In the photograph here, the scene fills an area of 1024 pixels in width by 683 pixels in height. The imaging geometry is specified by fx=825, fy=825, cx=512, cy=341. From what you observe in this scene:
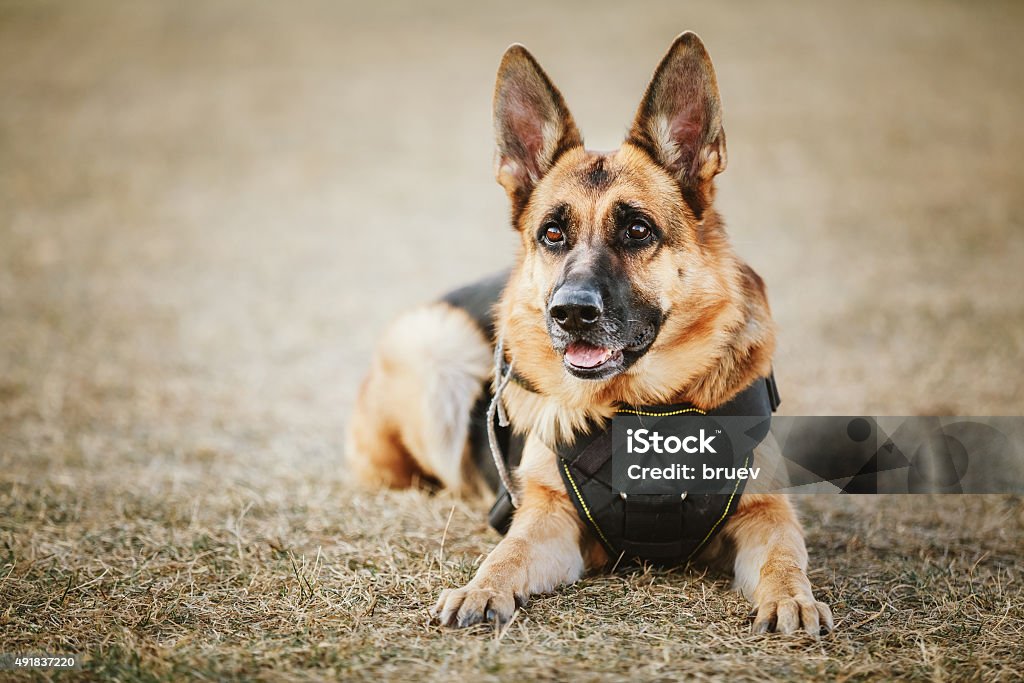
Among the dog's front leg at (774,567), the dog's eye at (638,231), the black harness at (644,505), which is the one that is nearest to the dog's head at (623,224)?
the dog's eye at (638,231)

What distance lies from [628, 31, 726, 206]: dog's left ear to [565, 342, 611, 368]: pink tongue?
2.81 ft

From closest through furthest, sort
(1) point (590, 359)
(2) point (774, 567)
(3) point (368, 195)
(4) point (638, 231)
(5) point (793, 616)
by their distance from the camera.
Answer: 1. (5) point (793, 616)
2. (2) point (774, 567)
3. (1) point (590, 359)
4. (4) point (638, 231)
5. (3) point (368, 195)

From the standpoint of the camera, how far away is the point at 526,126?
379 cm

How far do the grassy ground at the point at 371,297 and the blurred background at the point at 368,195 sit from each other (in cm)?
6

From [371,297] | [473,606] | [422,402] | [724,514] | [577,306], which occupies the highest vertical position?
[577,306]

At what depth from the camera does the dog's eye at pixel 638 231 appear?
3405 mm

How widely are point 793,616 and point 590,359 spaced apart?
3.75ft

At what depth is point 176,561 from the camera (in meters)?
3.44

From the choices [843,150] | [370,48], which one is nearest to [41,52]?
[370,48]

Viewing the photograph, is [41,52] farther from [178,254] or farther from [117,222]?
[178,254]

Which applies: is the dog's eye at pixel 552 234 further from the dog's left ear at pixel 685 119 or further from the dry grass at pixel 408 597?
the dry grass at pixel 408 597

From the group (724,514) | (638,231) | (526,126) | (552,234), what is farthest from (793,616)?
(526,126)

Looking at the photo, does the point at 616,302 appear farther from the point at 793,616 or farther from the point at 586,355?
the point at 793,616

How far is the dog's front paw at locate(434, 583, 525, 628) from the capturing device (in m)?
2.73
